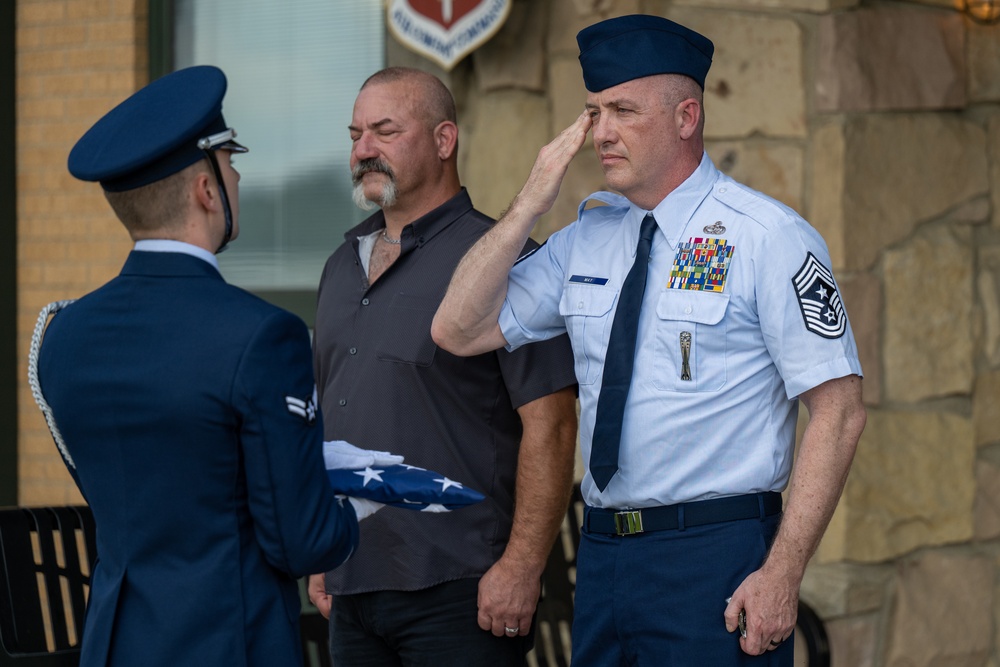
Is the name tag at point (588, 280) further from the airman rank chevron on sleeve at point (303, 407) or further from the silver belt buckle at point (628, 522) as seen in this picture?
the airman rank chevron on sleeve at point (303, 407)

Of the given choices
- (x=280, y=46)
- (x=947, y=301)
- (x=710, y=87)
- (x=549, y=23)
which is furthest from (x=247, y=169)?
(x=947, y=301)

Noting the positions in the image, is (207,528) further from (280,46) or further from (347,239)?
(280,46)

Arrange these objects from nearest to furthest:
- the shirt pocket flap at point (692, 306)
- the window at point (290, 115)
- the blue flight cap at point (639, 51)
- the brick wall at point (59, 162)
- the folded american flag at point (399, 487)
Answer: the folded american flag at point (399, 487) < the shirt pocket flap at point (692, 306) < the blue flight cap at point (639, 51) < the window at point (290, 115) < the brick wall at point (59, 162)

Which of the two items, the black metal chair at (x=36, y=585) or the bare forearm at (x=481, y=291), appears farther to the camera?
the black metal chair at (x=36, y=585)

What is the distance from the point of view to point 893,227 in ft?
13.3

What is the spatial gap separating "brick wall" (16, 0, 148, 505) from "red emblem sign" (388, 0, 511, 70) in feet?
4.95

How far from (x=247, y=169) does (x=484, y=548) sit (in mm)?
2853

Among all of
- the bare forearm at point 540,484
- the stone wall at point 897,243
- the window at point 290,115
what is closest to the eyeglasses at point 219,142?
the bare forearm at point 540,484

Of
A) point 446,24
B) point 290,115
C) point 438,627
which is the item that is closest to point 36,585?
point 438,627

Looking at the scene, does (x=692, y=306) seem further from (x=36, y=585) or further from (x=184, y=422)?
(x=36, y=585)

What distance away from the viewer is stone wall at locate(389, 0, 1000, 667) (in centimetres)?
397

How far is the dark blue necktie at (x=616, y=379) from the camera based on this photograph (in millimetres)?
2652

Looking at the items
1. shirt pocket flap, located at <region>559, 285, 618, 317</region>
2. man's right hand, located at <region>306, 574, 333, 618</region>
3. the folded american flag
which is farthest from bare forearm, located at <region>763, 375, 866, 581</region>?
man's right hand, located at <region>306, 574, 333, 618</region>

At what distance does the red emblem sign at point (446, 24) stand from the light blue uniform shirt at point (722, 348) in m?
1.87
